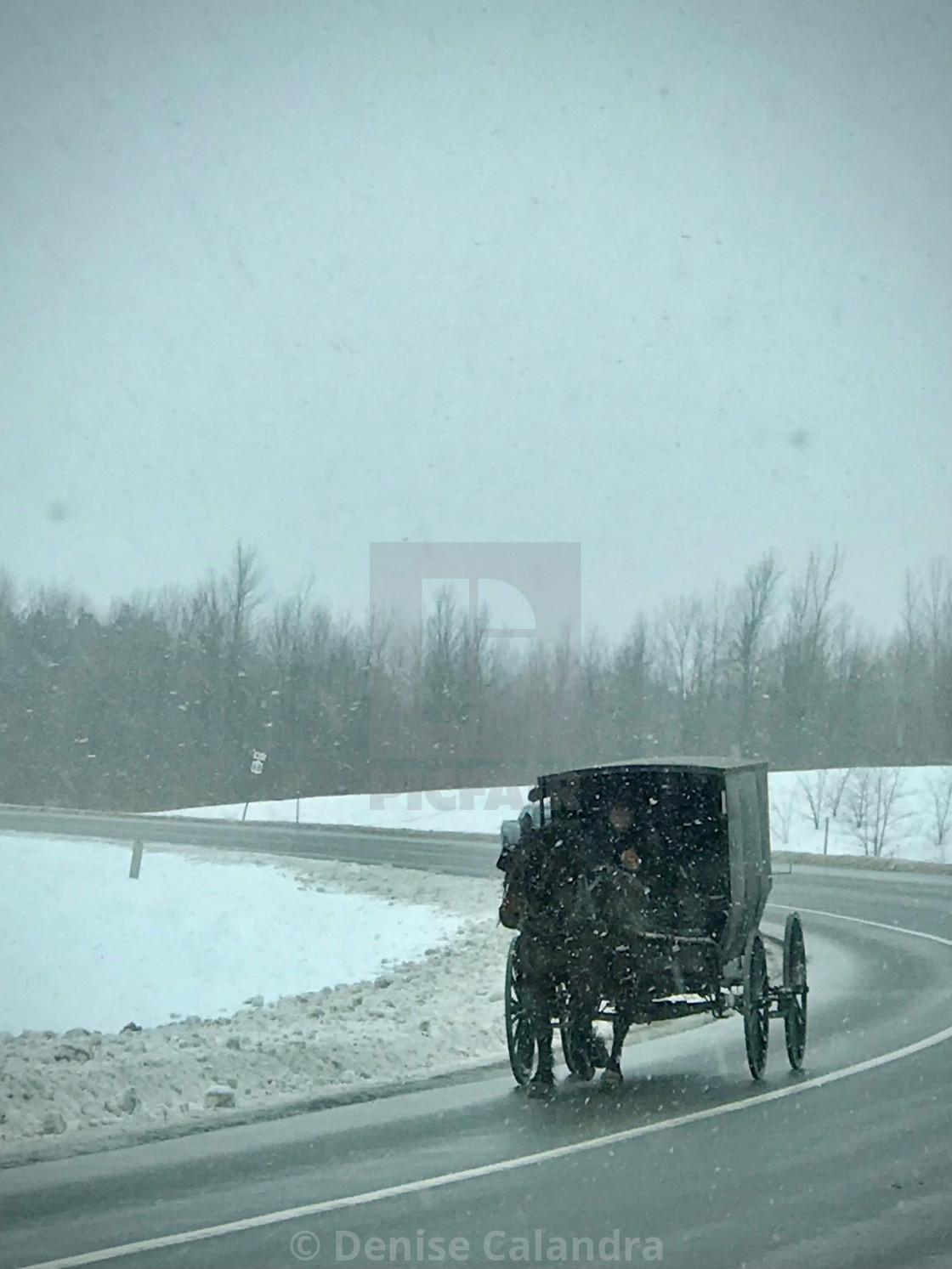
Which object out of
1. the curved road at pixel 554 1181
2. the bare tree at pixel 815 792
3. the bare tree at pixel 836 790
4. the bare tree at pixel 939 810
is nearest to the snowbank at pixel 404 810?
the bare tree at pixel 815 792

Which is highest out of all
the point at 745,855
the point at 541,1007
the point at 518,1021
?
the point at 745,855

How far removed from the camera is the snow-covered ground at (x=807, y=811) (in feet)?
166

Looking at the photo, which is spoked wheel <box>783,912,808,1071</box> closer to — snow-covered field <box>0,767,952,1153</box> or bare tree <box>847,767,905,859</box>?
snow-covered field <box>0,767,952,1153</box>

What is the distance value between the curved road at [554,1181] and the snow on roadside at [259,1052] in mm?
987

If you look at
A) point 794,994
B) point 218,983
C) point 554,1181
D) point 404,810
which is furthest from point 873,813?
point 554,1181

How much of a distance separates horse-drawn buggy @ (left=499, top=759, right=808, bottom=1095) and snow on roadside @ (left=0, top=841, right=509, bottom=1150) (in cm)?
171

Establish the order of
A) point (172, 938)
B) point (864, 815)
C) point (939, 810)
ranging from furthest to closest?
1. point (939, 810)
2. point (864, 815)
3. point (172, 938)

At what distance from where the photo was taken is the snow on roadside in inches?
423

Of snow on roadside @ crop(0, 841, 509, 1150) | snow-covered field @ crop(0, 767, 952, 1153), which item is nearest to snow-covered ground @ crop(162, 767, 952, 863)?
snow-covered field @ crop(0, 767, 952, 1153)

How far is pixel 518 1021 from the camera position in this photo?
11367 millimetres

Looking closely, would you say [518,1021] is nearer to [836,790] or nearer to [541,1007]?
[541,1007]

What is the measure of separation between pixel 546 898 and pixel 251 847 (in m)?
31.9

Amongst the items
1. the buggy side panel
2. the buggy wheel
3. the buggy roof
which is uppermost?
the buggy roof

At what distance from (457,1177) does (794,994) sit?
494 cm
